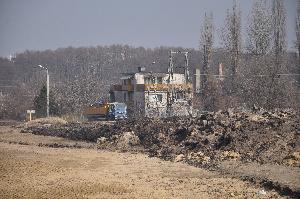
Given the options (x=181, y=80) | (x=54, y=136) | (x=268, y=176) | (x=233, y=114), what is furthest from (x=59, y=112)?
(x=268, y=176)

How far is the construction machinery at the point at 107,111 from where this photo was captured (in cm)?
4562

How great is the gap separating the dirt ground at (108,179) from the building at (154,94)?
65.6ft

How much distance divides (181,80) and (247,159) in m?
42.7

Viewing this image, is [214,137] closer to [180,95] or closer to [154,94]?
[180,95]

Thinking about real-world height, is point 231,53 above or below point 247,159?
above

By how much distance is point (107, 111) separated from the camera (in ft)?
152

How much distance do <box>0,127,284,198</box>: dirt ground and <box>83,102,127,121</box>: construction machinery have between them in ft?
76.3

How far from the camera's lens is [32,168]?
1739 cm

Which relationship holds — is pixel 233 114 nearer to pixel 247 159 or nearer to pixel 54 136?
pixel 247 159

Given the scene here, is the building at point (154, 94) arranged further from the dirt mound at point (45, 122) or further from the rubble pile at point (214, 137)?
the rubble pile at point (214, 137)

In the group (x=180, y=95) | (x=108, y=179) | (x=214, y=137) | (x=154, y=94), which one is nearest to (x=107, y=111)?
(x=180, y=95)

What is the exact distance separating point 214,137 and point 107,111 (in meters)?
25.1

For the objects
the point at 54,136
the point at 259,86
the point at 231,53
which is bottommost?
the point at 54,136

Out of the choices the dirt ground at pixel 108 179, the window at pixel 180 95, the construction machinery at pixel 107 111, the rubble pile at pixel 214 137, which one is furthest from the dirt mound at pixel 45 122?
the dirt ground at pixel 108 179
